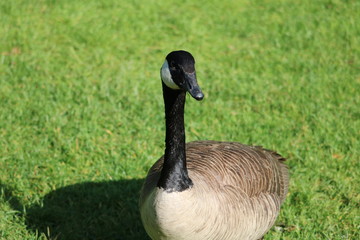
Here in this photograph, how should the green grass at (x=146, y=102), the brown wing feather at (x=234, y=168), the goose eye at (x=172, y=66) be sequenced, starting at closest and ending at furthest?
the goose eye at (x=172, y=66)
the brown wing feather at (x=234, y=168)
the green grass at (x=146, y=102)

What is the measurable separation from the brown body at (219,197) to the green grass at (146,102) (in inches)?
24.9

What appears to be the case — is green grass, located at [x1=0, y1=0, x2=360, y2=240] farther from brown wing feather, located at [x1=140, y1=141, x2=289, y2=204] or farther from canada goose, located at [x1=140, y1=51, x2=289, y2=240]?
canada goose, located at [x1=140, y1=51, x2=289, y2=240]

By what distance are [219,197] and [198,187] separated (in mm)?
191

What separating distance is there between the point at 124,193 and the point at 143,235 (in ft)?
1.99

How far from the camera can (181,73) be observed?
356cm

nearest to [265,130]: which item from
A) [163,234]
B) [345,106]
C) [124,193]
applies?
[345,106]

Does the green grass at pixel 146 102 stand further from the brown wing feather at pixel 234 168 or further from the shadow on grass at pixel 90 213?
the brown wing feather at pixel 234 168

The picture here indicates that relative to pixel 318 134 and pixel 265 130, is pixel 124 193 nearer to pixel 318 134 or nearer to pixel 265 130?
pixel 265 130

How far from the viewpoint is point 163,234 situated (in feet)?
12.4

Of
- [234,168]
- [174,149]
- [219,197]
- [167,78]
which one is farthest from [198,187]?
[167,78]

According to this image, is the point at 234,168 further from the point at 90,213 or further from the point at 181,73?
the point at 90,213

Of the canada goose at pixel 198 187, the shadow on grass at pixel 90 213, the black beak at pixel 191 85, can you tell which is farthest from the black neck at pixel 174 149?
the shadow on grass at pixel 90 213

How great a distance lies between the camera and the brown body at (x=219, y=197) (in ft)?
12.2

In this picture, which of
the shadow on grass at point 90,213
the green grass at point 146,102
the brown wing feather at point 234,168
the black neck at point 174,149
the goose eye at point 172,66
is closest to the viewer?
the goose eye at point 172,66
